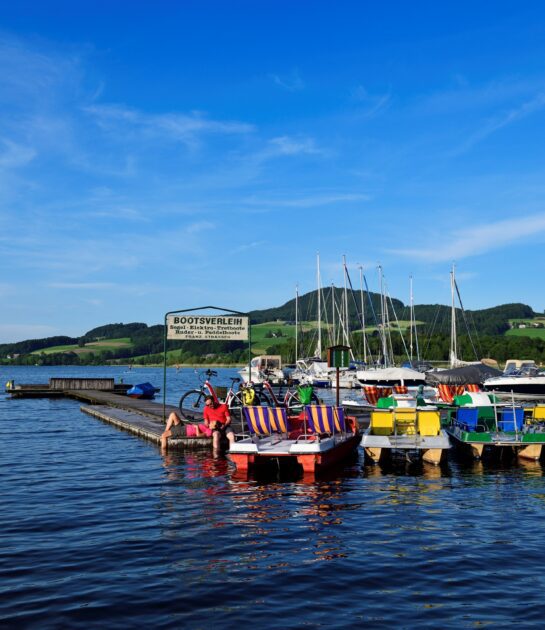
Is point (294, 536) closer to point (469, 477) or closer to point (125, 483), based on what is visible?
point (125, 483)

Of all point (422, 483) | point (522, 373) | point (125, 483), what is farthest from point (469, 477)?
point (522, 373)

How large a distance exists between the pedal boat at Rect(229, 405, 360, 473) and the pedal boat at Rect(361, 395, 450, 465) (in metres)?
0.98

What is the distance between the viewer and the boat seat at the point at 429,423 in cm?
2277

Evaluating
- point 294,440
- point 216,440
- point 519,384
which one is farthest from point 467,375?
point 294,440

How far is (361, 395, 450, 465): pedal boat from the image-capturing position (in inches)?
841

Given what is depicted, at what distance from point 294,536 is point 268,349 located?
6760 inches

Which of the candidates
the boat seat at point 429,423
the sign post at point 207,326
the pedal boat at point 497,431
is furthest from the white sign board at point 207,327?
the pedal boat at point 497,431

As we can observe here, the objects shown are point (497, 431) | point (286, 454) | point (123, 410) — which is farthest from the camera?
point (123, 410)

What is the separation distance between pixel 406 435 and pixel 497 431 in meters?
3.76

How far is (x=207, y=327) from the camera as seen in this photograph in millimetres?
26781

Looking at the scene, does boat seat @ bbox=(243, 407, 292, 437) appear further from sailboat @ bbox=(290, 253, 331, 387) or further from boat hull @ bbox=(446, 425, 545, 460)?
sailboat @ bbox=(290, 253, 331, 387)

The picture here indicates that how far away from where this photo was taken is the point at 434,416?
22.8 m

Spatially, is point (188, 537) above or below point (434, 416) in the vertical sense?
below

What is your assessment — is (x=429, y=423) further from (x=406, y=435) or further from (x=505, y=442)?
(x=505, y=442)
